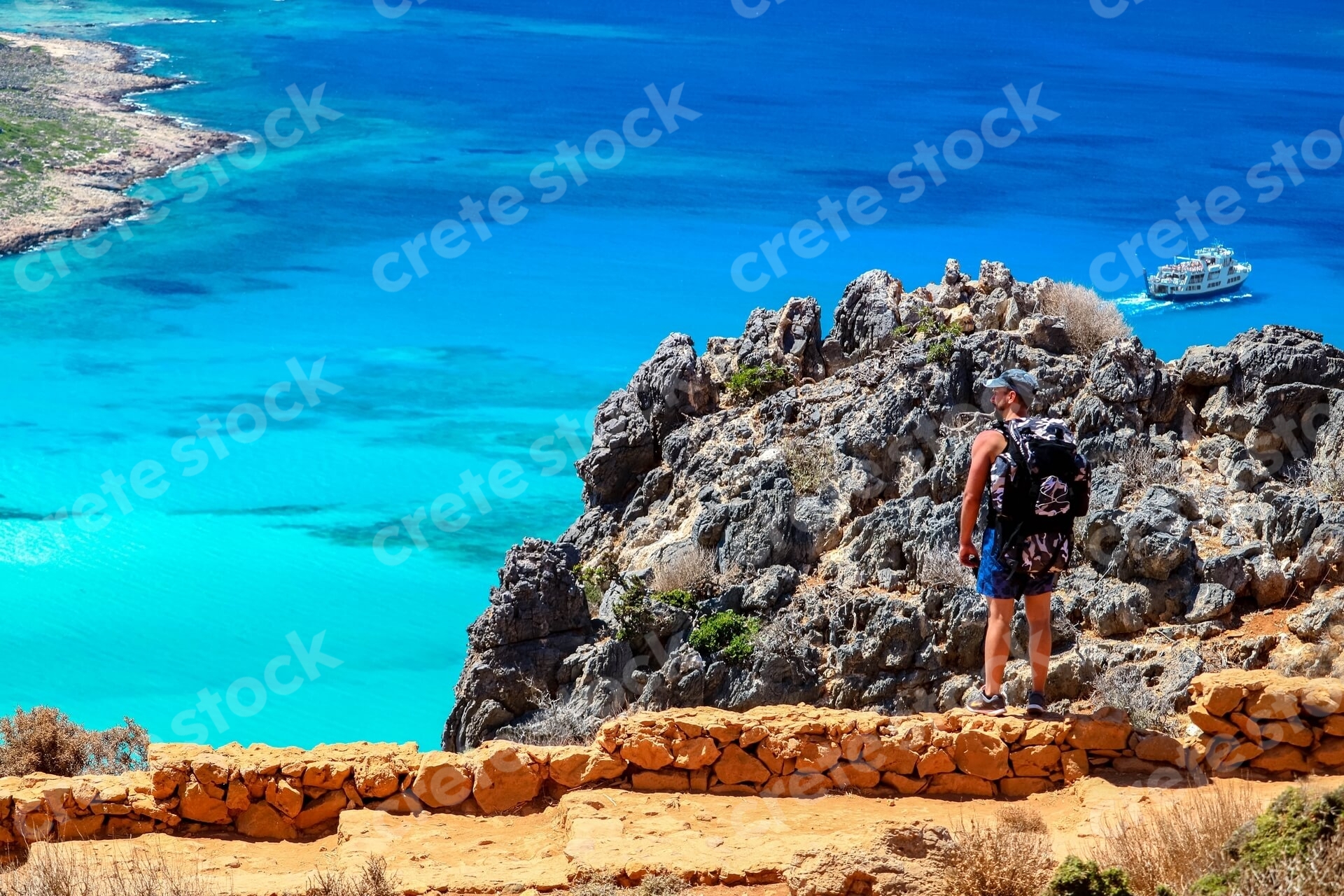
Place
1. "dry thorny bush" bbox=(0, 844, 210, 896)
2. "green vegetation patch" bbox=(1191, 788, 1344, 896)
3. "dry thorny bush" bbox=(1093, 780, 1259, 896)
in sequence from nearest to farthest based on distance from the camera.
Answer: "green vegetation patch" bbox=(1191, 788, 1344, 896)
"dry thorny bush" bbox=(1093, 780, 1259, 896)
"dry thorny bush" bbox=(0, 844, 210, 896)

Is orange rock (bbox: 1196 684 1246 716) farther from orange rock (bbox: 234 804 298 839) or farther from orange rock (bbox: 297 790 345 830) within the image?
orange rock (bbox: 234 804 298 839)

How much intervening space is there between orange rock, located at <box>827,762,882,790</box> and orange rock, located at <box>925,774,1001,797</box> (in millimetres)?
305

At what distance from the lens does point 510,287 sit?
46875 mm

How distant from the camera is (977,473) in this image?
7.56 meters

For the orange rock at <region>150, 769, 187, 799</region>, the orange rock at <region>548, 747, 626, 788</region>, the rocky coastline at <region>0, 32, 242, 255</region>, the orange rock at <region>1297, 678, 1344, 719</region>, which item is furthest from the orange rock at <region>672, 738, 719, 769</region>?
the rocky coastline at <region>0, 32, 242, 255</region>

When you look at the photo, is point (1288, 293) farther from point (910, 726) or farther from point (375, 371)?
point (910, 726)

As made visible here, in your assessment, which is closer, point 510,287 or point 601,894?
point 601,894

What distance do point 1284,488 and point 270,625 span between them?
696 inches

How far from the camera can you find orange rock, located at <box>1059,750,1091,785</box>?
307 inches

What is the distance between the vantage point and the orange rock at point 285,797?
7922mm

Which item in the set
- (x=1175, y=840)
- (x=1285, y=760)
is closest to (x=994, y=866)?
(x=1175, y=840)

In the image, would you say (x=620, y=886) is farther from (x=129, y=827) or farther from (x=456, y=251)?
(x=456, y=251)

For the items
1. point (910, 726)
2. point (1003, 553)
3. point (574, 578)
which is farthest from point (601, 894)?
point (574, 578)

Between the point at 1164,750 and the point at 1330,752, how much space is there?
834mm
